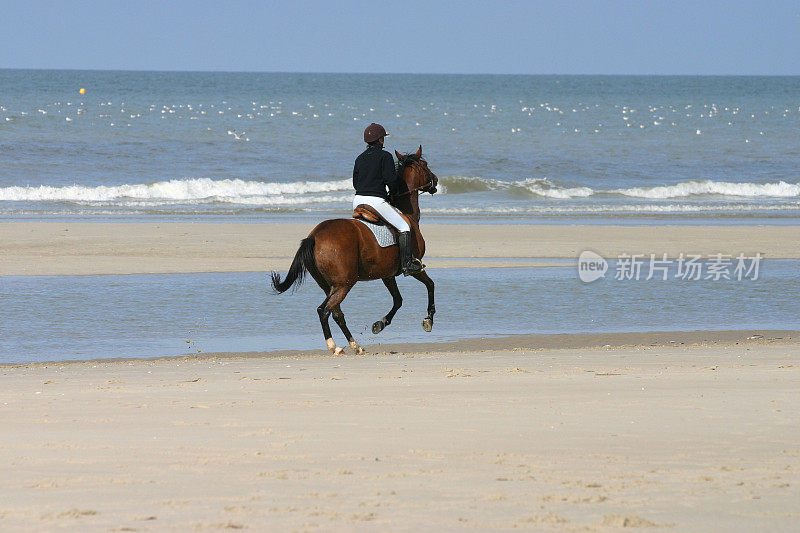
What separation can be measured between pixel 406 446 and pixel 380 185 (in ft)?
17.8

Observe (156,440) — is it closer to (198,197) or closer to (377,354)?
(377,354)

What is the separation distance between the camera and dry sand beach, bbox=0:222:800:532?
4359 mm

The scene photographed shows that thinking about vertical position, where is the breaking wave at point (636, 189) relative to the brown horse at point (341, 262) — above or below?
below

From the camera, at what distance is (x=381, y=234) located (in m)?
10.5

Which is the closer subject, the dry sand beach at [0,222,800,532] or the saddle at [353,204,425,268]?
the dry sand beach at [0,222,800,532]

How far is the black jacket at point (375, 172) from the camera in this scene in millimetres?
10562

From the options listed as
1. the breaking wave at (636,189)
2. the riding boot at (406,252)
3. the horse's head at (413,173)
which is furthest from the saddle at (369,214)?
the breaking wave at (636,189)

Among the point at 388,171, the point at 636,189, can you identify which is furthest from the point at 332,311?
the point at 636,189

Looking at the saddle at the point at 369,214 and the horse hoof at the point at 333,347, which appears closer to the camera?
the horse hoof at the point at 333,347

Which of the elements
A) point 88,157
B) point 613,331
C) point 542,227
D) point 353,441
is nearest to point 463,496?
point 353,441

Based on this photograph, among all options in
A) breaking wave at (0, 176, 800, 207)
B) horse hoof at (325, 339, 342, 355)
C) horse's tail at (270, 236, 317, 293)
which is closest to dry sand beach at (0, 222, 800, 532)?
horse hoof at (325, 339, 342, 355)

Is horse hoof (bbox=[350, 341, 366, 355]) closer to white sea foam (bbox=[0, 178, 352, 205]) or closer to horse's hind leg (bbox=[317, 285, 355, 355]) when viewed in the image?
horse's hind leg (bbox=[317, 285, 355, 355])

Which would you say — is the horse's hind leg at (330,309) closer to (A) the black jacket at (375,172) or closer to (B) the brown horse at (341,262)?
(B) the brown horse at (341,262)

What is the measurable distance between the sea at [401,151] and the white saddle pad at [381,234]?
46.2 ft
